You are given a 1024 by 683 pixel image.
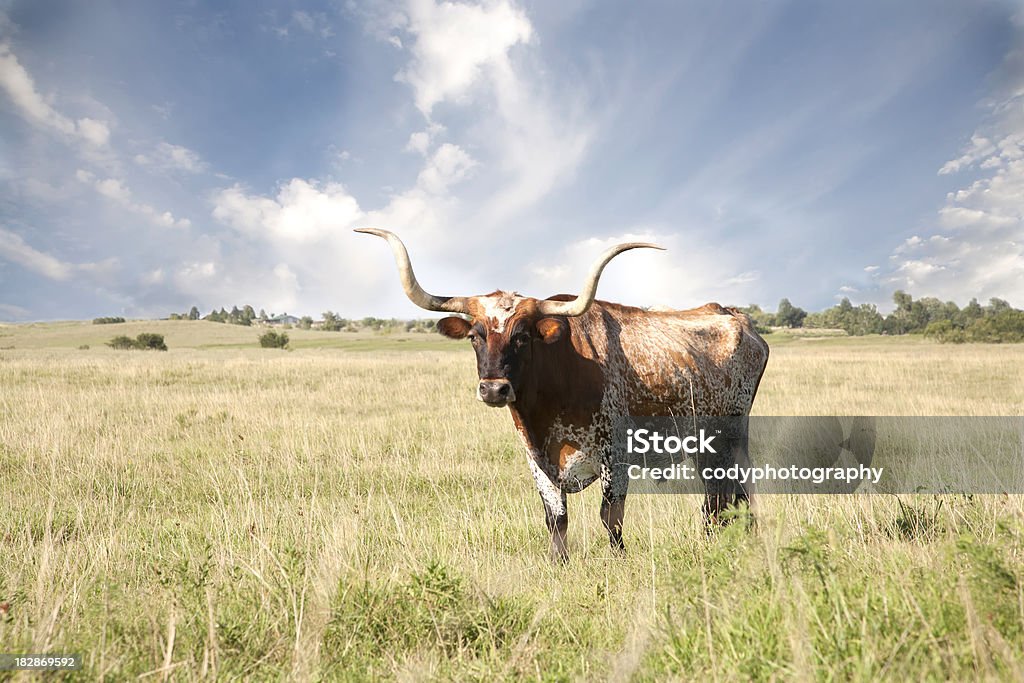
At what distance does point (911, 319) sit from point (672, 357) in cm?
12904

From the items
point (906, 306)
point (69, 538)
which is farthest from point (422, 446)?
point (906, 306)

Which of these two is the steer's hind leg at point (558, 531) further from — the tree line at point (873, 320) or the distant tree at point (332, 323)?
the distant tree at point (332, 323)

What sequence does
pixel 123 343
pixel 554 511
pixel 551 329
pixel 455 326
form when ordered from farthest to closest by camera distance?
pixel 123 343 → pixel 455 326 → pixel 554 511 → pixel 551 329

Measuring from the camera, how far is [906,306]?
4375 inches

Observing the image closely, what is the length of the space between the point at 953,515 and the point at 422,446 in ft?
23.4

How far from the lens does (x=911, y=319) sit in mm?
107688

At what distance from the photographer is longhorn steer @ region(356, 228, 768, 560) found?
4.48m

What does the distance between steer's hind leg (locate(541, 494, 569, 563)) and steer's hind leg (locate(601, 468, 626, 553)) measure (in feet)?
1.12

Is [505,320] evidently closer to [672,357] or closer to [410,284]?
[410,284]

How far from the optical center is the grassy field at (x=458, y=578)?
2.40m

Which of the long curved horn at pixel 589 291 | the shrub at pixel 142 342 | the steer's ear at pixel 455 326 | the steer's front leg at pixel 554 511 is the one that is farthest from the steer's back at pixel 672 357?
the shrub at pixel 142 342

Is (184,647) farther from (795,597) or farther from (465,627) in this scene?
(795,597)

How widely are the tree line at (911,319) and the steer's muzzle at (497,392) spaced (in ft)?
→ 231

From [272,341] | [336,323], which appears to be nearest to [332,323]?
[336,323]
